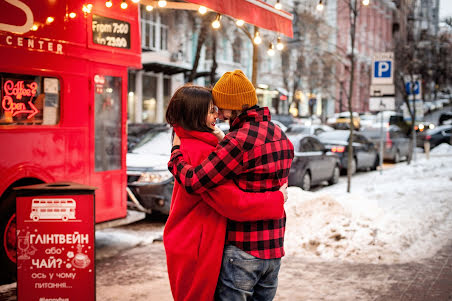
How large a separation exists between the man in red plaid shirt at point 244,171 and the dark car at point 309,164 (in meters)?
9.90

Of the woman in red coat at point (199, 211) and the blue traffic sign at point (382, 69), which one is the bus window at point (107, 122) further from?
the blue traffic sign at point (382, 69)

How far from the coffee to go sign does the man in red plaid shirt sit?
1934 millimetres

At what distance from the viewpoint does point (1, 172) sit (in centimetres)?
607

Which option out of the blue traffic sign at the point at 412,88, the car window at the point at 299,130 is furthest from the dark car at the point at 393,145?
the car window at the point at 299,130

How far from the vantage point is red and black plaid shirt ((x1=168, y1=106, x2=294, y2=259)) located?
282cm

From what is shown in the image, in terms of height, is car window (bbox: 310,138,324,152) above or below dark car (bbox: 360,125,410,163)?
above

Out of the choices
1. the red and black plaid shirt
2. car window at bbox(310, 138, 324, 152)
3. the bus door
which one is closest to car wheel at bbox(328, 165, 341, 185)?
car window at bbox(310, 138, 324, 152)

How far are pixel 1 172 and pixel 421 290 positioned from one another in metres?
4.75

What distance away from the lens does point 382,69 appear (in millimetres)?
14156

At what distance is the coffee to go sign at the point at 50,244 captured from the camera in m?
4.59

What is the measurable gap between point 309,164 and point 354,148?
16.7 ft

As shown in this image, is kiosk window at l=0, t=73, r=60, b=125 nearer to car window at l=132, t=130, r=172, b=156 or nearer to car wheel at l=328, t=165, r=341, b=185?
car window at l=132, t=130, r=172, b=156

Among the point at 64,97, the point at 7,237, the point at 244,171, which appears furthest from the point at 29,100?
the point at 244,171

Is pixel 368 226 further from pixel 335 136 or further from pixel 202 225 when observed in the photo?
pixel 335 136
